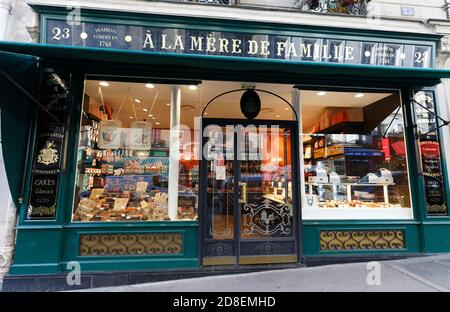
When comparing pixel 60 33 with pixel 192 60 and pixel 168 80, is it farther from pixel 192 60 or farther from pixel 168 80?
pixel 192 60

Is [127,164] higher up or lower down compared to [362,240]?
higher up

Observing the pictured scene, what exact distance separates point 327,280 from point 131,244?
330 cm

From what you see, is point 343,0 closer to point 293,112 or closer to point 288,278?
point 293,112

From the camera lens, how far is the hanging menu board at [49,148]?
418 centimetres

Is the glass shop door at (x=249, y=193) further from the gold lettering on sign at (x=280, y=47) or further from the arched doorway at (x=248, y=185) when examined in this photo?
the gold lettering on sign at (x=280, y=47)

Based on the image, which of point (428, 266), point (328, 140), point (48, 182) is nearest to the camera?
point (48, 182)

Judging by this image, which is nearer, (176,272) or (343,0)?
(176,272)

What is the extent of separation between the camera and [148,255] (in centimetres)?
443

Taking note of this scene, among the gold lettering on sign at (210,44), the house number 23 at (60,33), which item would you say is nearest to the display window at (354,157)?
the gold lettering on sign at (210,44)

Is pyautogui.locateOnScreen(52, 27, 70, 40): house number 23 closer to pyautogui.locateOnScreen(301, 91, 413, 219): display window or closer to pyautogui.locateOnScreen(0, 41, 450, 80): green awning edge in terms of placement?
pyautogui.locateOnScreen(0, 41, 450, 80): green awning edge

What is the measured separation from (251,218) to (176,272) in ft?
5.44

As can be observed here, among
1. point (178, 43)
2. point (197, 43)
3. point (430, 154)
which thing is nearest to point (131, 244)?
point (178, 43)

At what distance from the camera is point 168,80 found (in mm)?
4883

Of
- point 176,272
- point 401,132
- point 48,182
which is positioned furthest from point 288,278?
point 48,182
